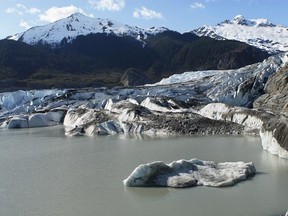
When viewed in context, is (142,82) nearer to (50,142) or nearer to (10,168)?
(50,142)

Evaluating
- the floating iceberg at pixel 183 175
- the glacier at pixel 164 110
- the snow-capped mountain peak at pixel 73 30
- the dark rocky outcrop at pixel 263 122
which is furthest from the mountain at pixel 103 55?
the floating iceberg at pixel 183 175

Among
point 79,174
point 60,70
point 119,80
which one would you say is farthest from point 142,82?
point 79,174

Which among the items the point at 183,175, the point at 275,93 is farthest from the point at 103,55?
Answer: the point at 183,175

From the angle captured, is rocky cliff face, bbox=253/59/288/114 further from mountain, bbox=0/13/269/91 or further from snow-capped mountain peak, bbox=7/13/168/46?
snow-capped mountain peak, bbox=7/13/168/46

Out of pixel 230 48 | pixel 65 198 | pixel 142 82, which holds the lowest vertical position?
pixel 65 198

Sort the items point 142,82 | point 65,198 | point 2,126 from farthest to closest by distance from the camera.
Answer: point 142,82 → point 2,126 → point 65,198
